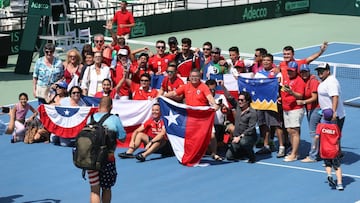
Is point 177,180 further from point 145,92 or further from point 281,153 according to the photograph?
point 145,92

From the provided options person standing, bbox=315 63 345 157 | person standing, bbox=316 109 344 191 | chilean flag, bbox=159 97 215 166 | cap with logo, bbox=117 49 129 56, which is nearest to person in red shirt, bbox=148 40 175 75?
cap with logo, bbox=117 49 129 56

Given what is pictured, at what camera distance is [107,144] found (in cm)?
1159

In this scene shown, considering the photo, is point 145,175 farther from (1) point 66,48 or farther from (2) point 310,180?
(1) point 66,48

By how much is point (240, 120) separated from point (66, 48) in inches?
506

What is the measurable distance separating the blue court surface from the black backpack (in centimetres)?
246

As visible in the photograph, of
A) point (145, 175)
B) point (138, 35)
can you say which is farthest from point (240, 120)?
point (138, 35)

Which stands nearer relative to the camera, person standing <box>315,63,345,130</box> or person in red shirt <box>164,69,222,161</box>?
person standing <box>315,63,345,130</box>

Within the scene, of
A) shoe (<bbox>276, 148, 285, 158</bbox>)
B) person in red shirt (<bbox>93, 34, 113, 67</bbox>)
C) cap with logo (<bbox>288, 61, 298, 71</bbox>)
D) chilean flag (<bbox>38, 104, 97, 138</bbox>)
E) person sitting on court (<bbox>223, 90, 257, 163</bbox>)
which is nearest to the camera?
person sitting on court (<bbox>223, 90, 257, 163</bbox>)

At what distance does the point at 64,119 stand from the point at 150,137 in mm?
1959

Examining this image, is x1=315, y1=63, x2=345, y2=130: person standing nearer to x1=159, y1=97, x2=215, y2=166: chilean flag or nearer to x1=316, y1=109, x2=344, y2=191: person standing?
x1=316, y1=109, x2=344, y2=191: person standing

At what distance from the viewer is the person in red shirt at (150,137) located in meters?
16.1

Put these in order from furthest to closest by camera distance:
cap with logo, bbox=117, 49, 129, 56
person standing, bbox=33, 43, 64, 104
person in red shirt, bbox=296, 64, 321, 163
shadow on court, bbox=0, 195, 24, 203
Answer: person standing, bbox=33, 43, 64, 104 → cap with logo, bbox=117, 49, 129, 56 → person in red shirt, bbox=296, 64, 321, 163 → shadow on court, bbox=0, 195, 24, 203

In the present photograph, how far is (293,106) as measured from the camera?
16.0 meters

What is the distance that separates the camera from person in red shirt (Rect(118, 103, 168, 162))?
1614cm
